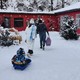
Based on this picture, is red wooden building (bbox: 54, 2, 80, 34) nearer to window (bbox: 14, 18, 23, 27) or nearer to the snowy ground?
window (bbox: 14, 18, 23, 27)

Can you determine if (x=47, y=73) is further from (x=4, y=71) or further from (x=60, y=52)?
(x=60, y=52)

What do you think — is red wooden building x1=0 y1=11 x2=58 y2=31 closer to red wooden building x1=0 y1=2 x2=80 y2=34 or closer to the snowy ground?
red wooden building x1=0 y1=2 x2=80 y2=34

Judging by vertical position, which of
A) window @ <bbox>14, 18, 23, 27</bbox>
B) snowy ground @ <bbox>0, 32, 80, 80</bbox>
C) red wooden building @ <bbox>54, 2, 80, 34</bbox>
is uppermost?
red wooden building @ <bbox>54, 2, 80, 34</bbox>

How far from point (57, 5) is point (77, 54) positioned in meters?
43.4

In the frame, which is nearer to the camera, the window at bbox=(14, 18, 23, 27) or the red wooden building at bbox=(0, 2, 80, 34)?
the red wooden building at bbox=(0, 2, 80, 34)

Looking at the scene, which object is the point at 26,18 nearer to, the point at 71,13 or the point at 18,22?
the point at 18,22

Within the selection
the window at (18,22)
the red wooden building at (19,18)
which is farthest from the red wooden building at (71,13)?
the window at (18,22)

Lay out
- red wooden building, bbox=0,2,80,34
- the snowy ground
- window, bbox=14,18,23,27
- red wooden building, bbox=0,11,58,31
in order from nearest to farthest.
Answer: the snowy ground < red wooden building, bbox=0,2,80,34 < red wooden building, bbox=0,11,58,31 < window, bbox=14,18,23,27

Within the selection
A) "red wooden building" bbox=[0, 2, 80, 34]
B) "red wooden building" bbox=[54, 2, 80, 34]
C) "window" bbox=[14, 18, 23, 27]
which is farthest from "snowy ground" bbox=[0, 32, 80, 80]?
"window" bbox=[14, 18, 23, 27]

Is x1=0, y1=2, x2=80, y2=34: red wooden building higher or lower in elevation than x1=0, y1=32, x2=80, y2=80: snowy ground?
higher

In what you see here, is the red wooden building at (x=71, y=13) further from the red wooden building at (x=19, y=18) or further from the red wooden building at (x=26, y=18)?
the red wooden building at (x=19, y=18)

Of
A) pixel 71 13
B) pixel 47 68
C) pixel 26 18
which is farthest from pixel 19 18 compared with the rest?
pixel 47 68

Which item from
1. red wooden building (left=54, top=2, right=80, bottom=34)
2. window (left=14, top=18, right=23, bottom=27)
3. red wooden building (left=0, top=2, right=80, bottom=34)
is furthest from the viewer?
window (left=14, top=18, right=23, bottom=27)

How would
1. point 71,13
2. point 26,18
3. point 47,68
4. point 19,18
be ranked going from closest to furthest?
1. point 47,68
2. point 71,13
3. point 19,18
4. point 26,18
